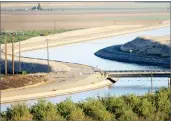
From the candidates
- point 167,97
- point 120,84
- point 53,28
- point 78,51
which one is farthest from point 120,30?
point 167,97

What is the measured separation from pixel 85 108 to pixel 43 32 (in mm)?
28821

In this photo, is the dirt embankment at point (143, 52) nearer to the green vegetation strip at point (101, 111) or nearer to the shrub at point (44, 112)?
the green vegetation strip at point (101, 111)

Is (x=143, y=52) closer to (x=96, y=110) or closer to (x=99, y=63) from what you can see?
(x=99, y=63)

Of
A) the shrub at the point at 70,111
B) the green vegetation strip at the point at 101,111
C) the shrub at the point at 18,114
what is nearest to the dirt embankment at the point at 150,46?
the green vegetation strip at the point at 101,111

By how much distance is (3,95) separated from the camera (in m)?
17.9

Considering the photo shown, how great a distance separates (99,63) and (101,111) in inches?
616

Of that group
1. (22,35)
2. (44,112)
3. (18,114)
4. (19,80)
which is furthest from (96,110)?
(22,35)

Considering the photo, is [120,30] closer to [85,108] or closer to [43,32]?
[43,32]

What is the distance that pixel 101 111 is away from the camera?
12117mm

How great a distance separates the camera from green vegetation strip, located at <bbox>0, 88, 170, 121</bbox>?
11875 mm

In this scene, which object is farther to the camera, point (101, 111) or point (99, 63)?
point (99, 63)

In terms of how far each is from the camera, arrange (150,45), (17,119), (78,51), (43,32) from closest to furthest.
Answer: (17,119) < (150,45) < (78,51) < (43,32)

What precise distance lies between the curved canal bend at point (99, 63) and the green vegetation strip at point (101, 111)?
372 centimetres

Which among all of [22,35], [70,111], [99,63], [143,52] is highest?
[22,35]
